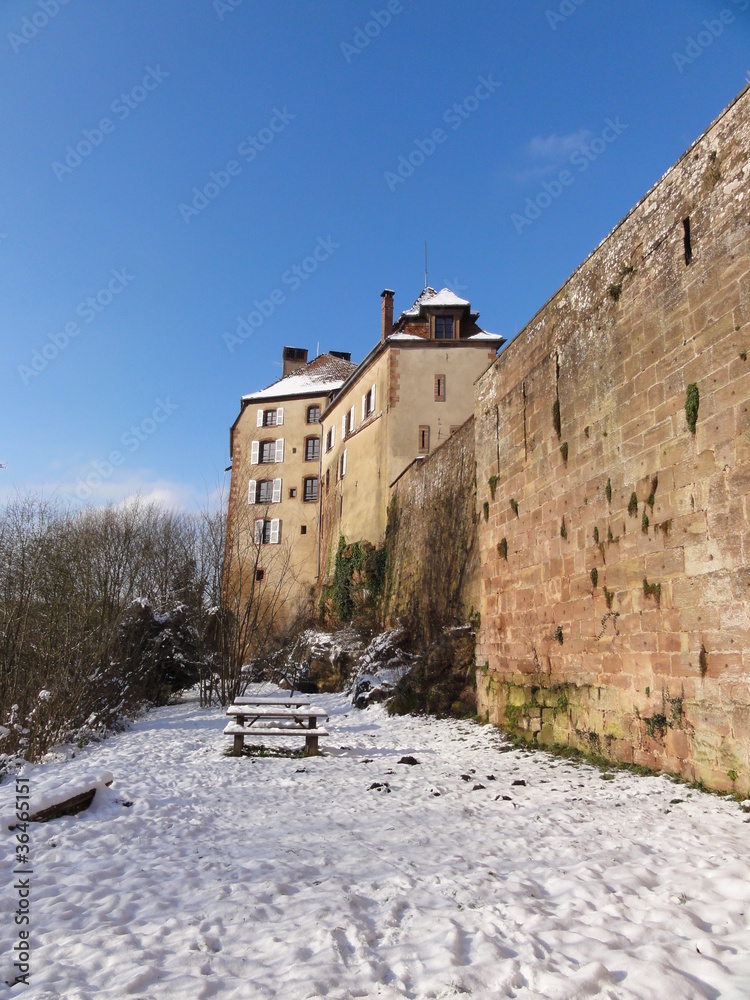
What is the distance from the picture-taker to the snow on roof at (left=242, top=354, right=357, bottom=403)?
3488cm

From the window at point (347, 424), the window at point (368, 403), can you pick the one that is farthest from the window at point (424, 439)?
the window at point (347, 424)

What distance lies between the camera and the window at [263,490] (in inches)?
1346

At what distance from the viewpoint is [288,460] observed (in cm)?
3459

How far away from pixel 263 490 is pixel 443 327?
1457 centimetres

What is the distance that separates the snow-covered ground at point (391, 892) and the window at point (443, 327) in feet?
61.5

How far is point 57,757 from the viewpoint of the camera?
28.7 ft

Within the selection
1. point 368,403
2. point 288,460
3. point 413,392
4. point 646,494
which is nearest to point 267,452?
point 288,460

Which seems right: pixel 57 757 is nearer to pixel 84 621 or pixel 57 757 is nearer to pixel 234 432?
pixel 84 621

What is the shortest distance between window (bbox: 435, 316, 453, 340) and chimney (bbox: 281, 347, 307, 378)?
A: 16799 mm

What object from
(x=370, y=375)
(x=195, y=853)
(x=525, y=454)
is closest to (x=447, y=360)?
(x=370, y=375)

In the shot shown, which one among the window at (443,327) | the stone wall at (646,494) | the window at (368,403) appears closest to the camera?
the stone wall at (646,494)

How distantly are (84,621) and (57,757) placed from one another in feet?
9.21

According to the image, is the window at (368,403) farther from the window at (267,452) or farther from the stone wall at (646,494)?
the stone wall at (646,494)

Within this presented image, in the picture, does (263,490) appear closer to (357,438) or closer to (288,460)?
(288,460)
